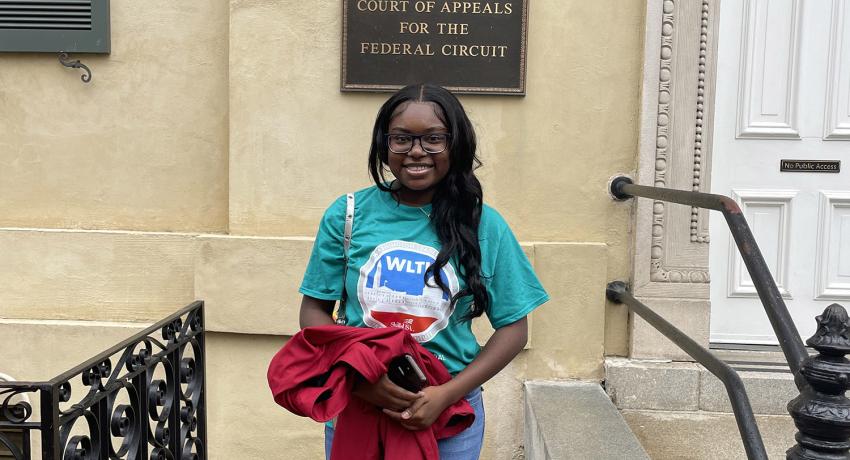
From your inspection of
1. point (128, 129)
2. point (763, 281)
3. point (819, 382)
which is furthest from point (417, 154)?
point (128, 129)

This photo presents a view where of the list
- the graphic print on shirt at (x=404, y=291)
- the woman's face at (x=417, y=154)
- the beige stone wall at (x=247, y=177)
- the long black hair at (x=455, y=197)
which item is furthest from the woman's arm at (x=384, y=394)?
the beige stone wall at (x=247, y=177)

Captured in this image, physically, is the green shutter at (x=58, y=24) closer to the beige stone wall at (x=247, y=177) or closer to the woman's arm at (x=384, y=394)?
the beige stone wall at (x=247, y=177)

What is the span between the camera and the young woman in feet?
6.66

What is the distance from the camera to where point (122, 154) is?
4.17 meters

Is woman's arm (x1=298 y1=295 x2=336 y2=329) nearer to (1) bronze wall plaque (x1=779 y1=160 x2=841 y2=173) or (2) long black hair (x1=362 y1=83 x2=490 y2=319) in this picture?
(2) long black hair (x1=362 y1=83 x2=490 y2=319)

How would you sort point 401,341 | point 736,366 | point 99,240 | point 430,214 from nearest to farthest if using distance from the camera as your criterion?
point 401,341 → point 430,214 → point 736,366 → point 99,240

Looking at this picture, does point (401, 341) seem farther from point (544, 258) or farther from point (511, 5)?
point (511, 5)

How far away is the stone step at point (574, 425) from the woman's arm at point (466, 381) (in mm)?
1016

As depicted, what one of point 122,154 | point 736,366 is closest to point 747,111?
point 736,366

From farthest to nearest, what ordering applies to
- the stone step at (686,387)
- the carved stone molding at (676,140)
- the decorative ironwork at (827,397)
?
the carved stone molding at (676,140)
the stone step at (686,387)
the decorative ironwork at (827,397)

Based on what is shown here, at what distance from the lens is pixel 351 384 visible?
191cm

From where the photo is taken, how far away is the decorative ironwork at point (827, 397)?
1628 millimetres

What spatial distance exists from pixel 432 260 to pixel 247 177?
2164mm

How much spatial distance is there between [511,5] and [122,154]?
2147 millimetres
